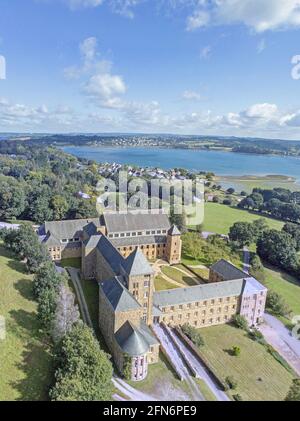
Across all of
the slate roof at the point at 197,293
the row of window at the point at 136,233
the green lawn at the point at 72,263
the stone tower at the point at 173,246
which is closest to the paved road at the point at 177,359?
the slate roof at the point at 197,293

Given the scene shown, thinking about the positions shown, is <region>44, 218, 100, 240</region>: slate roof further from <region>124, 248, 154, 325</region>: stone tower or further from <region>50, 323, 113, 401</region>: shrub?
<region>50, 323, 113, 401</region>: shrub

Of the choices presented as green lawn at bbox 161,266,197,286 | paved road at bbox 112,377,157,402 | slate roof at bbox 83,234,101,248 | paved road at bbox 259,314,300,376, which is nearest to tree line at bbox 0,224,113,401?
paved road at bbox 112,377,157,402

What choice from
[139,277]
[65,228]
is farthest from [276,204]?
[139,277]

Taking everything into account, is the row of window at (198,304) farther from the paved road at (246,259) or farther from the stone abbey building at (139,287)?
the paved road at (246,259)

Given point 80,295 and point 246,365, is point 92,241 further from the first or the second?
point 246,365
